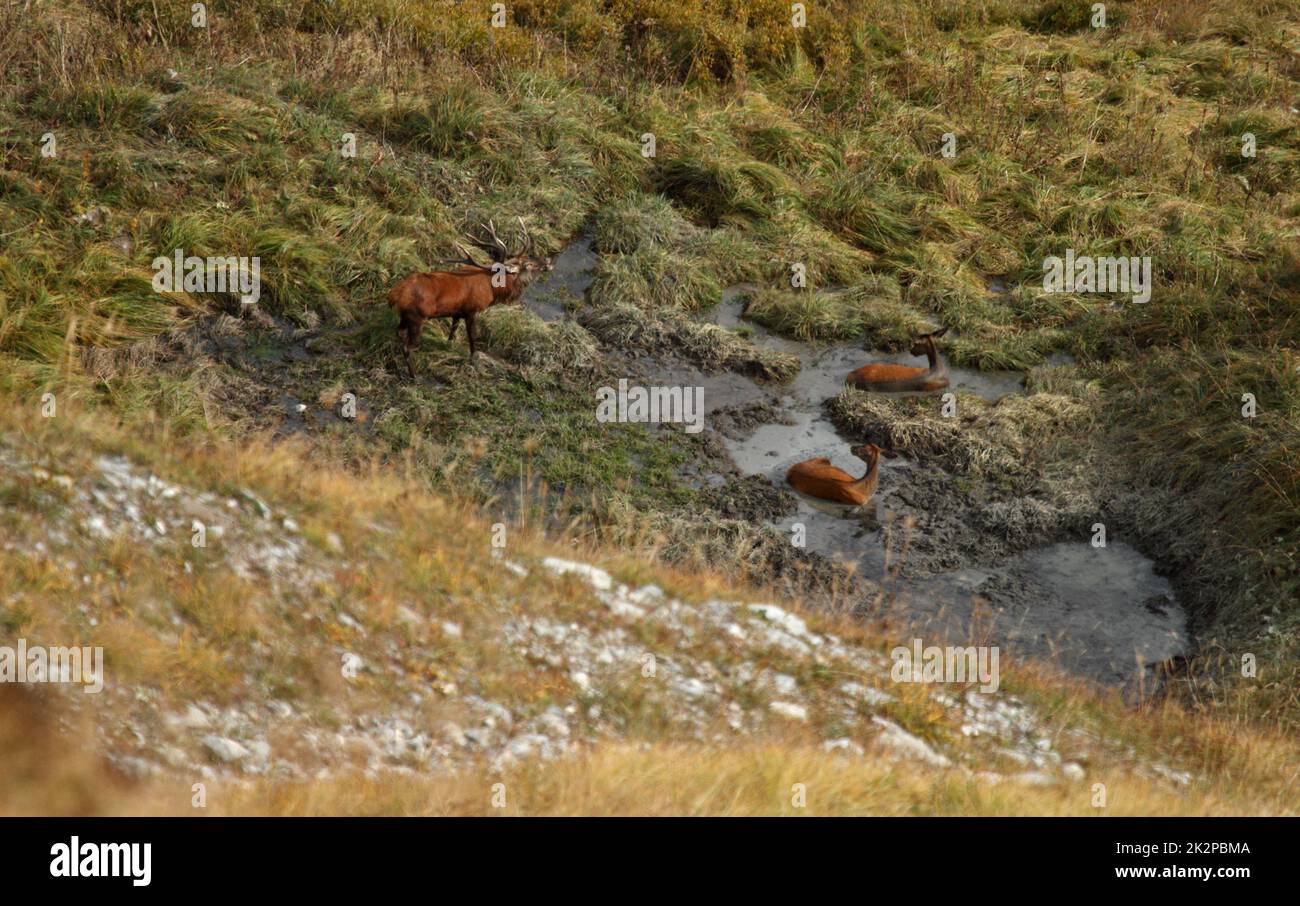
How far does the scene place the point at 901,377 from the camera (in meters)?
11.5

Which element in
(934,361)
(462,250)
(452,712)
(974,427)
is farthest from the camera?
(462,250)

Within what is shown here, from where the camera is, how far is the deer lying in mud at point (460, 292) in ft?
34.8

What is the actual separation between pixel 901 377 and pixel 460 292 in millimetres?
3955

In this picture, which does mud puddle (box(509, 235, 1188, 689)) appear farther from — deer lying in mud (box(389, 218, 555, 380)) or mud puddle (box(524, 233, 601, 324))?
deer lying in mud (box(389, 218, 555, 380))

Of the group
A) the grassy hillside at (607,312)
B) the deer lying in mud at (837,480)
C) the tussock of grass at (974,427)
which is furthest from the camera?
the tussock of grass at (974,427)

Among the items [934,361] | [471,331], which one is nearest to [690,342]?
[471,331]

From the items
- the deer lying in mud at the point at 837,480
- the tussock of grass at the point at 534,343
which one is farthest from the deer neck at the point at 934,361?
the tussock of grass at the point at 534,343

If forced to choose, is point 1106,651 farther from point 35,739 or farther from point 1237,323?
point 35,739

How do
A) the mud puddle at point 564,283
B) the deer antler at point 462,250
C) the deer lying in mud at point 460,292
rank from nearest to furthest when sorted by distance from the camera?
the deer lying in mud at point 460,292 < the deer antler at point 462,250 < the mud puddle at point 564,283

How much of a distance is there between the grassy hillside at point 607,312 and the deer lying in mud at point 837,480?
0.54 meters

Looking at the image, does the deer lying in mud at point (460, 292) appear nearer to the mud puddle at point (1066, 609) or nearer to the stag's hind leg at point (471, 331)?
the stag's hind leg at point (471, 331)

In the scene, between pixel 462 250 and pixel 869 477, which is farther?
pixel 462 250

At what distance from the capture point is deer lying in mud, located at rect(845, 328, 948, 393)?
Answer: 11.4 meters

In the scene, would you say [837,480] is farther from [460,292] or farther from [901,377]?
[460,292]
